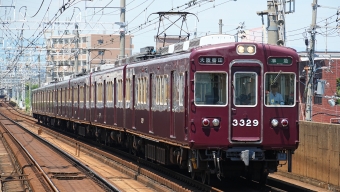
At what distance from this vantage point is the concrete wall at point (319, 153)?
15.1 meters

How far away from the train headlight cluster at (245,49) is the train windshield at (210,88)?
554mm

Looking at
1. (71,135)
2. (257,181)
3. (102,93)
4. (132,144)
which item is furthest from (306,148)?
(71,135)

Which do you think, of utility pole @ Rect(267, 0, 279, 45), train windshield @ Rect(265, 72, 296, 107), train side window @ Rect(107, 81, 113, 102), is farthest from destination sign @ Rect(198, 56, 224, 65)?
train side window @ Rect(107, 81, 113, 102)

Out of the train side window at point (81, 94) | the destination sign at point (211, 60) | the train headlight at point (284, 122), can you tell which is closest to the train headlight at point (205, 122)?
the destination sign at point (211, 60)

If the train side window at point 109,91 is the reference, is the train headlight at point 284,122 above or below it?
below

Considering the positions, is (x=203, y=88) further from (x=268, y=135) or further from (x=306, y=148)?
(x=306, y=148)

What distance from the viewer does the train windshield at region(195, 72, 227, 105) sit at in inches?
535

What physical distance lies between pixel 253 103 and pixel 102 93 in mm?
12659

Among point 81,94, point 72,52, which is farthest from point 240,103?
point 72,52

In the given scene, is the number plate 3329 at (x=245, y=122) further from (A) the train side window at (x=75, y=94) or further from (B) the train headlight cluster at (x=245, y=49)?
(A) the train side window at (x=75, y=94)

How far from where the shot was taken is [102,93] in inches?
1008

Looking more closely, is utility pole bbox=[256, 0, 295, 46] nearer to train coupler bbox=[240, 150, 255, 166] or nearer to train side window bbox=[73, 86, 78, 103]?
train coupler bbox=[240, 150, 255, 166]

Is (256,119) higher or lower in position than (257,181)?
higher

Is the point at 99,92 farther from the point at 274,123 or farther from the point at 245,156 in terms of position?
the point at 245,156
